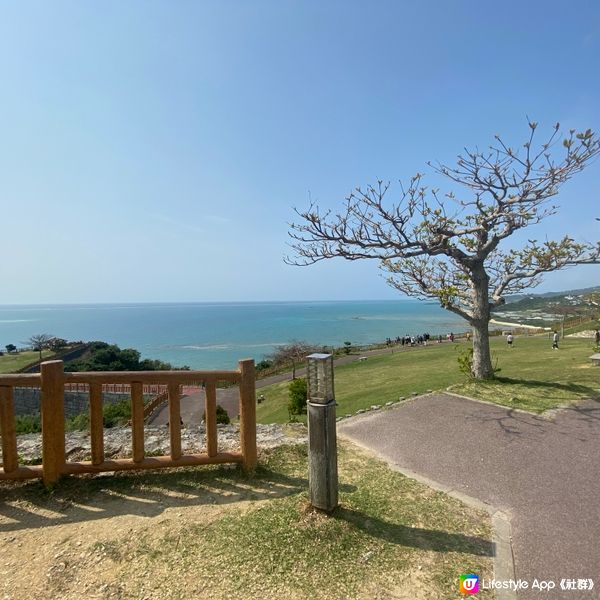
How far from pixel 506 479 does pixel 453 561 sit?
70.2 inches

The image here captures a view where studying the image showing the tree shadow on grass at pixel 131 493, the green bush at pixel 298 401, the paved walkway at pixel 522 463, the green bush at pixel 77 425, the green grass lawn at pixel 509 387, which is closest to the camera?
the paved walkway at pixel 522 463

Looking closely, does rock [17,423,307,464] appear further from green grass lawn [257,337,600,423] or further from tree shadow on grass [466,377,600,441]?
green grass lawn [257,337,600,423]

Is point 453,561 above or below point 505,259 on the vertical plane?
below

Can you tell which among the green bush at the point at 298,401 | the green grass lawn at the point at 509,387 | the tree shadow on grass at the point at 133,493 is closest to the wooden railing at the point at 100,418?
the tree shadow on grass at the point at 133,493

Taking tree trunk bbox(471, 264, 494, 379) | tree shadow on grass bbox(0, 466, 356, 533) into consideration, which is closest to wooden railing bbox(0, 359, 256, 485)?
tree shadow on grass bbox(0, 466, 356, 533)

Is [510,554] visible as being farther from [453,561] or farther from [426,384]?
[426,384]

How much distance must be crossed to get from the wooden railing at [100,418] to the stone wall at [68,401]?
21048 millimetres

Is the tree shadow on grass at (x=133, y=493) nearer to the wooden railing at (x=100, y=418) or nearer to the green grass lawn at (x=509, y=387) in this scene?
the wooden railing at (x=100, y=418)

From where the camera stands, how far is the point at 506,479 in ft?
13.7

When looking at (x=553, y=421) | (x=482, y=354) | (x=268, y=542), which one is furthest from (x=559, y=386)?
(x=268, y=542)

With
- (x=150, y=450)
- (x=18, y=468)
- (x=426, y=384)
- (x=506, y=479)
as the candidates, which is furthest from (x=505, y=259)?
(x=18, y=468)

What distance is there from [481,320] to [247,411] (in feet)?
21.5

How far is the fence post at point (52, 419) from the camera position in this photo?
3.76 m

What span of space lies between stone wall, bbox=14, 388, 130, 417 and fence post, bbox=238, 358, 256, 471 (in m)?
21.6
